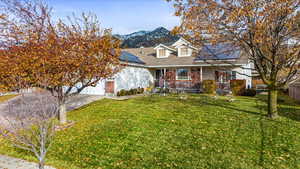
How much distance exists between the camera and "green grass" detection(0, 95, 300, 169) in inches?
186

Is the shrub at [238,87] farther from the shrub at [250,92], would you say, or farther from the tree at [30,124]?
the tree at [30,124]

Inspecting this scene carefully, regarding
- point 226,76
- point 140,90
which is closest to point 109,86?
point 140,90

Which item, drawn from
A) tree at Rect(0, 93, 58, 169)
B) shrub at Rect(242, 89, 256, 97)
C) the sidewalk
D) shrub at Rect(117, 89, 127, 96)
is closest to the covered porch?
shrub at Rect(242, 89, 256, 97)

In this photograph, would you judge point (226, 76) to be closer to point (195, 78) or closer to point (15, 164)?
point (195, 78)

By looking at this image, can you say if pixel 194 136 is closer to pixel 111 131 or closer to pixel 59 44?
pixel 111 131

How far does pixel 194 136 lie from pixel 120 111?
4.67 metres

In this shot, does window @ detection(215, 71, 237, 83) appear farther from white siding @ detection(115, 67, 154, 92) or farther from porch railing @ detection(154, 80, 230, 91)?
white siding @ detection(115, 67, 154, 92)

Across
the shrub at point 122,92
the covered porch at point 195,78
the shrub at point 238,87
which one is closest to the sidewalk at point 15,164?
the shrub at point 122,92

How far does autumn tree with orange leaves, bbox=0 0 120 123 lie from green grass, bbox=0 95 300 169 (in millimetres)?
2204

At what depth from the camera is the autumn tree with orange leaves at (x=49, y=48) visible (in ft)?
21.6

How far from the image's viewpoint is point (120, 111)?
385 inches

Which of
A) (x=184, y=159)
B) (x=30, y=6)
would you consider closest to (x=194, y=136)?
(x=184, y=159)

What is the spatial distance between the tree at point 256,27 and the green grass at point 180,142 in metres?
2.28

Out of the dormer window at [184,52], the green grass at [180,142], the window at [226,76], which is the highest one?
the dormer window at [184,52]
